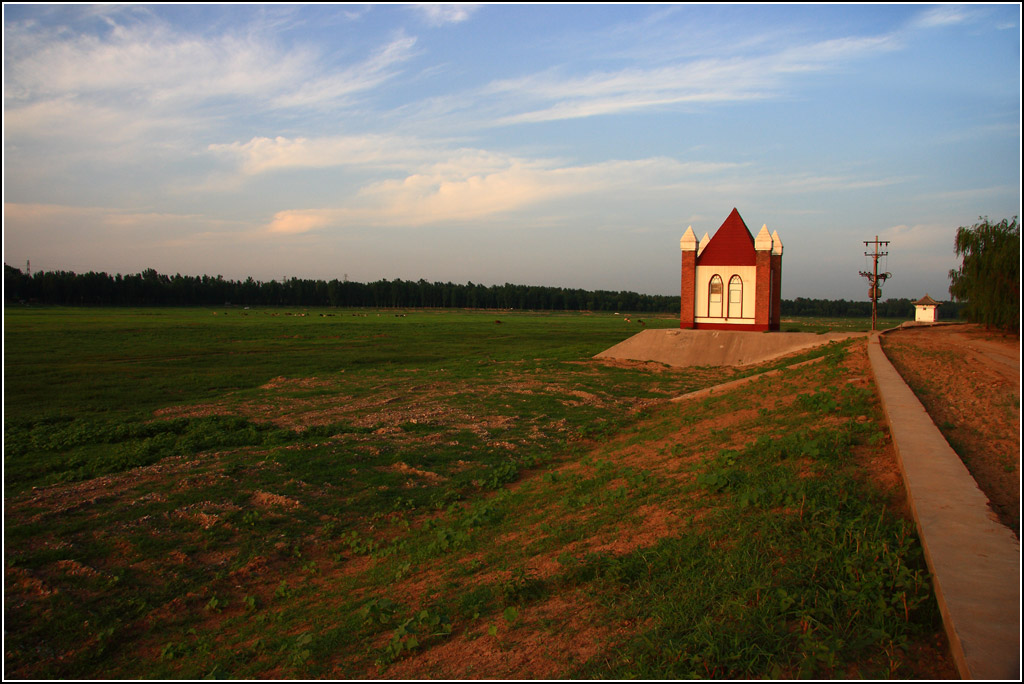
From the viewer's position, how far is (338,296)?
15962 cm

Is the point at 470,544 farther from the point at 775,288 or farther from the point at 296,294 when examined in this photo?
the point at 296,294

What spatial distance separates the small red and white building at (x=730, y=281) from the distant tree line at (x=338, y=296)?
103 m

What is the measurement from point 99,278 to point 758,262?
416 ft

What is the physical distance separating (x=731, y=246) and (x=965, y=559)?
108 ft

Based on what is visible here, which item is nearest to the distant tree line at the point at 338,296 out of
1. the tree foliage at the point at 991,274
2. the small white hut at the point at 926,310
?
the small white hut at the point at 926,310

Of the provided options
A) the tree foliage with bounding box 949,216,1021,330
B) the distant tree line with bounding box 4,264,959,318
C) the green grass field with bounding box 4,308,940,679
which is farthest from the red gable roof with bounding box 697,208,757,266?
the distant tree line with bounding box 4,264,959,318

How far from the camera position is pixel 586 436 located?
44.0 ft

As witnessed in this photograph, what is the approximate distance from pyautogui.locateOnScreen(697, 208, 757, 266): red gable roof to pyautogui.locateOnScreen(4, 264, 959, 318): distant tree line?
104122 mm

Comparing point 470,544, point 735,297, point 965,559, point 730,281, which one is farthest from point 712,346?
point 965,559

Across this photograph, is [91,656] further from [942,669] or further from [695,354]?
[695,354]

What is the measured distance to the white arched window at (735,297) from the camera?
3391 centimetres

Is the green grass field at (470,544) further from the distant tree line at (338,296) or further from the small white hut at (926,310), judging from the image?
the distant tree line at (338,296)

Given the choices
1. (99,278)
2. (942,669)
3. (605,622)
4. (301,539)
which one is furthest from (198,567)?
(99,278)

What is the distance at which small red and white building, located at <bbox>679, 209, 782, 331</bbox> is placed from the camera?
3338 cm
